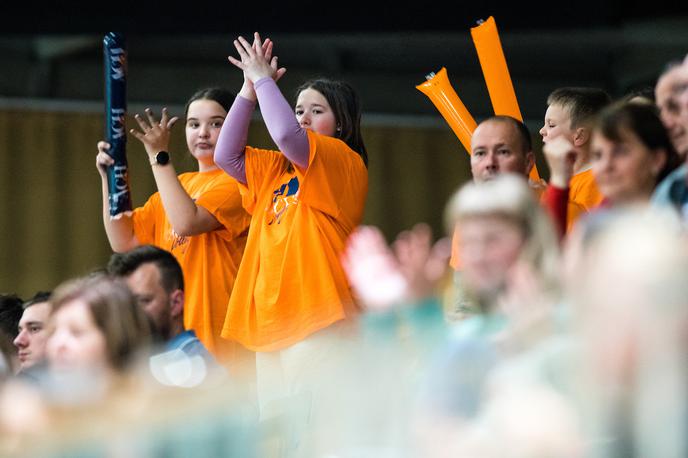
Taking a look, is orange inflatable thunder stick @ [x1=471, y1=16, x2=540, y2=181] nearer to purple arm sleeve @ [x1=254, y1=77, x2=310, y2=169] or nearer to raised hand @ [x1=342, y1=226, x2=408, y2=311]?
purple arm sleeve @ [x1=254, y1=77, x2=310, y2=169]

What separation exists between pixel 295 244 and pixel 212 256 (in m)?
0.46

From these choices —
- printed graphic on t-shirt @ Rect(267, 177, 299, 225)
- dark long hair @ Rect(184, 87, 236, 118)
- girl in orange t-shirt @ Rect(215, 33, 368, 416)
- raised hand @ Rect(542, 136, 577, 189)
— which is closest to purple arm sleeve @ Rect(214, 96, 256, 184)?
girl in orange t-shirt @ Rect(215, 33, 368, 416)

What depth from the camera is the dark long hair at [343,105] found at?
366 cm

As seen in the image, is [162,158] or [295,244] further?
[162,158]

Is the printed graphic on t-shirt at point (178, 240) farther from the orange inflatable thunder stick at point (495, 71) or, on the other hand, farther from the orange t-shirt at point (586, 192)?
the orange t-shirt at point (586, 192)

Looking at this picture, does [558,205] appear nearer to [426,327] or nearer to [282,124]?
[426,327]

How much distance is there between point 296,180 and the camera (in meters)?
3.51

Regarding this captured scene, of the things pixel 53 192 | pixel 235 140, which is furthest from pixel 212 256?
pixel 53 192

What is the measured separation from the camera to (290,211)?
346 centimetres

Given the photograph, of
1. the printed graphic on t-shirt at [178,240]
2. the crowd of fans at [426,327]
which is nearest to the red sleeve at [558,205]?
the crowd of fans at [426,327]

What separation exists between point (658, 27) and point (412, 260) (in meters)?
4.99

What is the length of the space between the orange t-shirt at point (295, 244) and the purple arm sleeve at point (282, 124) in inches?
1.5

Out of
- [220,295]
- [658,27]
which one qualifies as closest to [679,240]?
[220,295]

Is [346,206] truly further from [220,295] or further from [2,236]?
[2,236]
